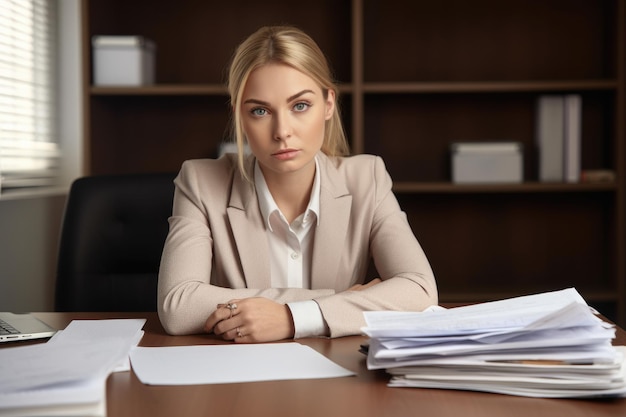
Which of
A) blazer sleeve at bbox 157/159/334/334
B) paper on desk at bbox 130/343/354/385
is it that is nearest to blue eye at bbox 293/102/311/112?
blazer sleeve at bbox 157/159/334/334

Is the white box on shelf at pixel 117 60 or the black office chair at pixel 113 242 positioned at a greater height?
the white box on shelf at pixel 117 60

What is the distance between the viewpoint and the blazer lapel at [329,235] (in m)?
1.82

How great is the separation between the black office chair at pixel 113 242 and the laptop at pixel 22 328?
50cm

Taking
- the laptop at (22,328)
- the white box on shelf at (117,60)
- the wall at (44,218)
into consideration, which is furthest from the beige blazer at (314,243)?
the white box on shelf at (117,60)

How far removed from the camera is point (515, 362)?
39.5 inches

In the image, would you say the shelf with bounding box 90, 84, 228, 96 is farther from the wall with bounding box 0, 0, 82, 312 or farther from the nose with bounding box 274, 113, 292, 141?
the nose with bounding box 274, 113, 292, 141

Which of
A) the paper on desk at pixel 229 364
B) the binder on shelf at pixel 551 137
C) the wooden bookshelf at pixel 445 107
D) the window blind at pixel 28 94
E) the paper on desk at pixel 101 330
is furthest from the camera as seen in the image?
the wooden bookshelf at pixel 445 107

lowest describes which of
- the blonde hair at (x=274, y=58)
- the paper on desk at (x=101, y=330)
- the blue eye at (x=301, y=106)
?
the paper on desk at (x=101, y=330)

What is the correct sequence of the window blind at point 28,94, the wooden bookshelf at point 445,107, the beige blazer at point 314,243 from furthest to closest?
the wooden bookshelf at point 445,107, the window blind at point 28,94, the beige blazer at point 314,243

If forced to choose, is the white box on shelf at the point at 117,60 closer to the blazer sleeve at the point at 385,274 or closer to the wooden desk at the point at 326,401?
the blazer sleeve at the point at 385,274

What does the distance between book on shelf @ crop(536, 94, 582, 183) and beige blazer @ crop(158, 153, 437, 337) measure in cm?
146

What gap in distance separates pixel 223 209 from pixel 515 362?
3.04ft

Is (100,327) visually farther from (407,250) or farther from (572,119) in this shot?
(572,119)

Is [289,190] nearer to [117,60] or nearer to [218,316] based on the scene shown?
[218,316]
